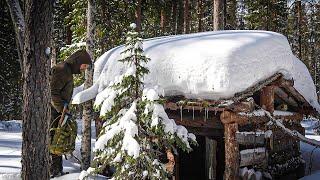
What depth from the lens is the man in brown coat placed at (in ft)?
24.2

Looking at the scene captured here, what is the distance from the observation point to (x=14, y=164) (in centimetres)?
798

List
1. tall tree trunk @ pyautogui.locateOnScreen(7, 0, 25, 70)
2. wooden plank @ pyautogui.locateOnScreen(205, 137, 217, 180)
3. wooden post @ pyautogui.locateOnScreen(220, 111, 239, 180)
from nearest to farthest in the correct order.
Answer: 1. tall tree trunk @ pyautogui.locateOnScreen(7, 0, 25, 70)
2. wooden post @ pyautogui.locateOnScreen(220, 111, 239, 180)
3. wooden plank @ pyautogui.locateOnScreen(205, 137, 217, 180)

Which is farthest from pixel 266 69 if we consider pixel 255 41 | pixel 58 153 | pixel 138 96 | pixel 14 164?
pixel 14 164

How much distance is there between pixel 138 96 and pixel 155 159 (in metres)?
0.93

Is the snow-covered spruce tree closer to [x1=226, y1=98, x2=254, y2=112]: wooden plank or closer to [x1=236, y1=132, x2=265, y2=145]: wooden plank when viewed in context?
[x1=226, y1=98, x2=254, y2=112]: wooden plank

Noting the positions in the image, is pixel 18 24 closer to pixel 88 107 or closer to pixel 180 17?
pixel 88 107

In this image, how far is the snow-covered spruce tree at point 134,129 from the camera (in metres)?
5.17

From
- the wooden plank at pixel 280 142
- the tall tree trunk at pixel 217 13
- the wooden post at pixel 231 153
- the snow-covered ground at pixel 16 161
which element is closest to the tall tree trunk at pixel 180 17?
the tall tree trunk at pixel 217 13

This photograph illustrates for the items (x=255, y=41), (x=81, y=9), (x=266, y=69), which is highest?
(x=81, y=9)

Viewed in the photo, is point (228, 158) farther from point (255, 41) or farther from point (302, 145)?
point (302, 145)

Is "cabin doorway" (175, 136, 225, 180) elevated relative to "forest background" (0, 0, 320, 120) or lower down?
lower down

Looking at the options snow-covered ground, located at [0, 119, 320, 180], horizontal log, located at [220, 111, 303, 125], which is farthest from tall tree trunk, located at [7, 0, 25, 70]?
horizontal log, located at [220, 111, 303, 125]

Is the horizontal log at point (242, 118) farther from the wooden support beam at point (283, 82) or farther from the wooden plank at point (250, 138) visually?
the wooden support beam at point (283, 82)

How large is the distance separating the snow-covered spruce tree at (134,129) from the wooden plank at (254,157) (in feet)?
9.36
